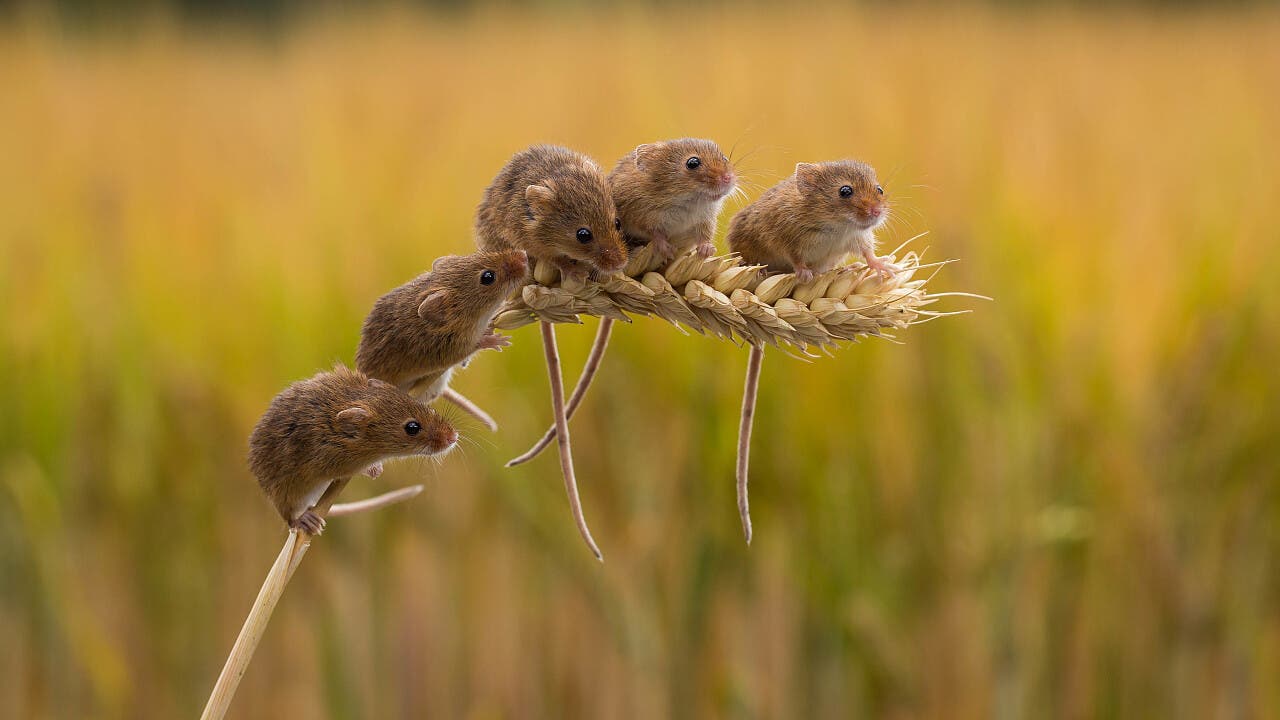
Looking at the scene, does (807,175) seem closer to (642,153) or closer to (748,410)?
(642,153)

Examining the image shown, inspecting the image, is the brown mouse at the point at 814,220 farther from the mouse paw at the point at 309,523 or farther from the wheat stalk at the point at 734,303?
the mouse paw at the point at 309,523

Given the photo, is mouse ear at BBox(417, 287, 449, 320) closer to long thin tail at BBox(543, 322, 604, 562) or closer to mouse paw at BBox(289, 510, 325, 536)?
long thin tail at BBox(543, 322, 604, 562)

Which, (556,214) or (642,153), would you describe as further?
(642,153)

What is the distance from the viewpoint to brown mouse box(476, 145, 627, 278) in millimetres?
1207

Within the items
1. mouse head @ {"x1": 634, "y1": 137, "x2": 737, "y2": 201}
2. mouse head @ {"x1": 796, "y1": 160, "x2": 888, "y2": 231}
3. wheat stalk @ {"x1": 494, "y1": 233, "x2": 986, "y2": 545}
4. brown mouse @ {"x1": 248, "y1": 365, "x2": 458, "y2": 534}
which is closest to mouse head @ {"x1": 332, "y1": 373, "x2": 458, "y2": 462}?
brown mouse @ {"x1": 248, "y1": 365, "x2": 458, "y2": 534}

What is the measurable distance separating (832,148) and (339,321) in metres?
1.98

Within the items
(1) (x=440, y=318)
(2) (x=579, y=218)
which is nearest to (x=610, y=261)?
(2) (x=579, y=218)

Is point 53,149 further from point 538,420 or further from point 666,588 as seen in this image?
point 666,588

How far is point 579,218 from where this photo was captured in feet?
3.99

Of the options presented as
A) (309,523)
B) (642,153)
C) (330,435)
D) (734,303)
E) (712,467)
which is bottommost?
(712,467)

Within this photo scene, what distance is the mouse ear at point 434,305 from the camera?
1.05 m

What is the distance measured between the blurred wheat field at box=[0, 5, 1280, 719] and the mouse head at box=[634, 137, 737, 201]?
2425 mm

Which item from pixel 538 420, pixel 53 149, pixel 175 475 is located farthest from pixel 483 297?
pixel 53 149

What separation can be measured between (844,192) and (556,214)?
40 centimetres
